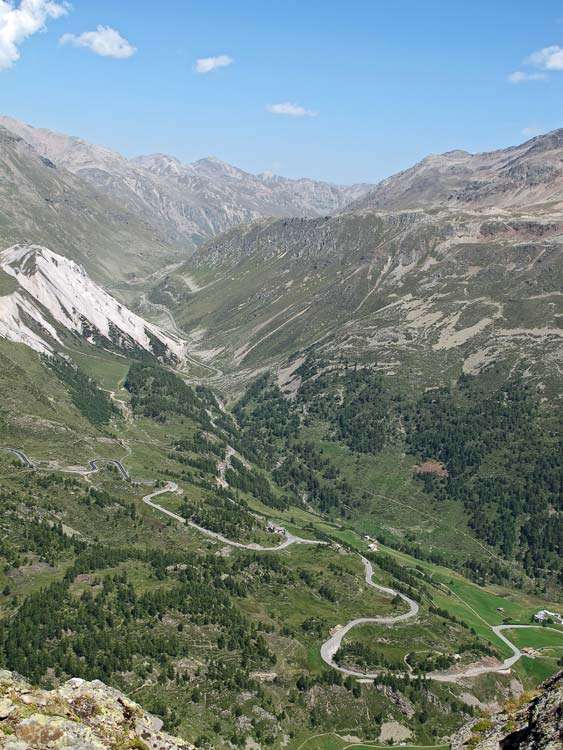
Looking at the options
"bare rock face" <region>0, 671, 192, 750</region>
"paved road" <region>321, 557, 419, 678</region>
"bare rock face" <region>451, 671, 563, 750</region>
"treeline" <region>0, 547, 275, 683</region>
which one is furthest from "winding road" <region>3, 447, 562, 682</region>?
"bare rock face" <region>0, 671, 192, 750</region>

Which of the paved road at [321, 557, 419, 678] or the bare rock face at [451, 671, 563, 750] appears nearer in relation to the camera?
the bare rock face at [451, 671, 563, 750]

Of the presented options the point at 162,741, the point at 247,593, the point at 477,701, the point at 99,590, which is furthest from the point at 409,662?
the point at 162,741

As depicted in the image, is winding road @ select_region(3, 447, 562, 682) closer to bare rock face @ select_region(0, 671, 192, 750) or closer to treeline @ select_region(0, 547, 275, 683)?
treeline @ select_region(0, 547, 275, 683)

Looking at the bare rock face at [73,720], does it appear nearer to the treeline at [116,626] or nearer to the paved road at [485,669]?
the treeline at [116,626]

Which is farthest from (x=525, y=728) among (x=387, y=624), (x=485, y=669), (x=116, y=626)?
(x=387, y=624)

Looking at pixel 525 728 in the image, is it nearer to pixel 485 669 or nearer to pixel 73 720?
pixel 73 720

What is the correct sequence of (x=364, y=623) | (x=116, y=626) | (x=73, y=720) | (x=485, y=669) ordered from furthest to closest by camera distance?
(x=364, y=623) → (x=485, y=669) → (x=116, y=626) → (x=73, y=720)
